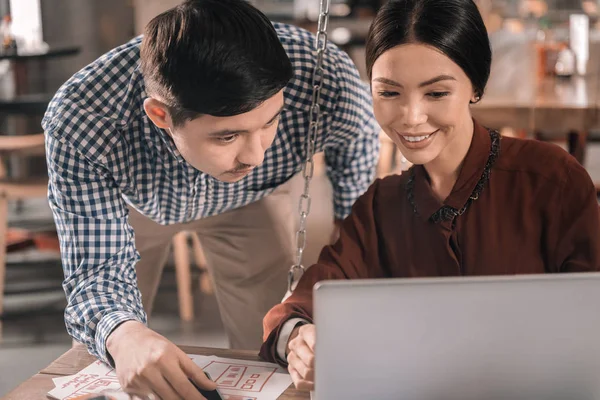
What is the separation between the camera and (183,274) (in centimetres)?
341

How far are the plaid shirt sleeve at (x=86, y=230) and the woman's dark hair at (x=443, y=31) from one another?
59 cm

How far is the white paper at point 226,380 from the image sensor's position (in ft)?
3.92

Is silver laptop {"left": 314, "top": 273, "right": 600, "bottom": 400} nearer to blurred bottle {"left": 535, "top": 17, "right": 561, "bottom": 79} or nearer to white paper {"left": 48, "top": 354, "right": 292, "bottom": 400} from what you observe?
white paper {"left": 48, "top": 354, "right": 292, "bottom": 400}

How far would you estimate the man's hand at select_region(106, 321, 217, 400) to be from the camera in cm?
115

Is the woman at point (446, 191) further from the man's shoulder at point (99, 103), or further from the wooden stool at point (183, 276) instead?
Answer: the wooden stool at point (183, 276)

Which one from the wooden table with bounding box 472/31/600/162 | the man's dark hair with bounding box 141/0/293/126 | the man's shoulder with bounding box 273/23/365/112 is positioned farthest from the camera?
the wooden table with bounding box 472/31/600/162

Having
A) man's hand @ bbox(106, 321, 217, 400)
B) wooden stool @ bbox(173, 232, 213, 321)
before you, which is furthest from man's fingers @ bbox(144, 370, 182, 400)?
wooden stool @ bbox(173, 232, 213, 321)

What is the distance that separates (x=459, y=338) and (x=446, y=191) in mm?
565

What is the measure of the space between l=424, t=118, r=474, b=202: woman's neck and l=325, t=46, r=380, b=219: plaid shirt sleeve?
38 cm

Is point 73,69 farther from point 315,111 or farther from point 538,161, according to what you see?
point 538,161

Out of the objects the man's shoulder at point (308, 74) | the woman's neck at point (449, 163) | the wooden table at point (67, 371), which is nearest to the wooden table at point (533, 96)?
the man's shoulder at point (308, 74)

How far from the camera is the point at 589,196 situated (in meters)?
1.37

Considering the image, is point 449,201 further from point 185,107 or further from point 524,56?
point 524,56

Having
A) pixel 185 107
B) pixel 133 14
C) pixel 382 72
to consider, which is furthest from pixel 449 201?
pixel 133 14
